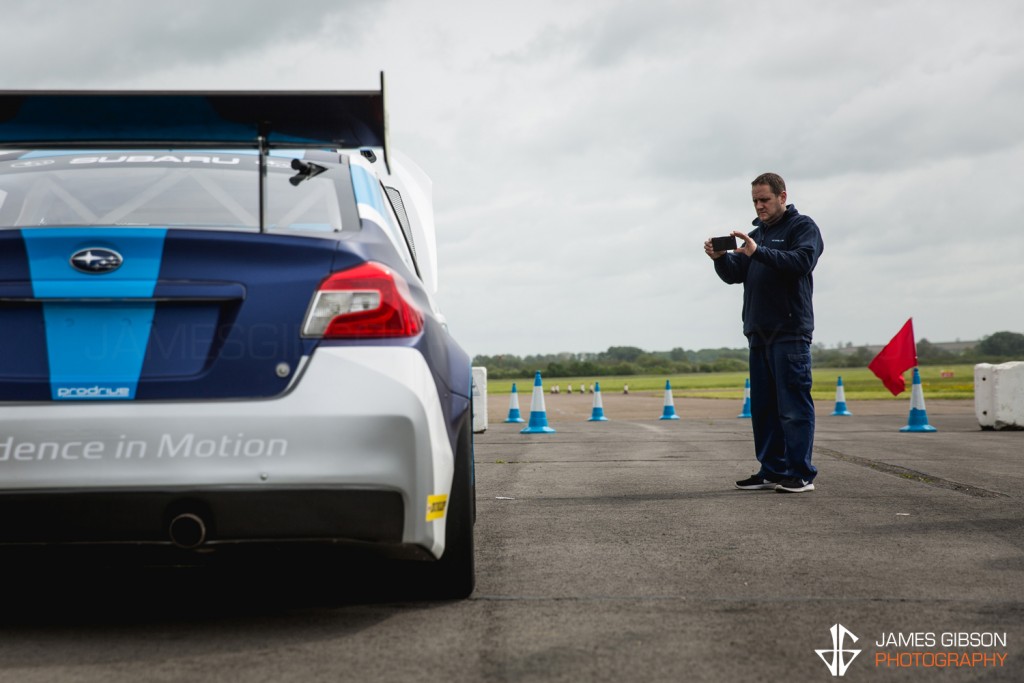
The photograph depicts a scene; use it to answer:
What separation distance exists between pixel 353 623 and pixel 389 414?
30.8 inches

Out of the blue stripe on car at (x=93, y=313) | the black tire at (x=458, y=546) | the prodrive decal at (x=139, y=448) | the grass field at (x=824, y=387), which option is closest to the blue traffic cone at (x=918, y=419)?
the grass field at (x=824, y=387)

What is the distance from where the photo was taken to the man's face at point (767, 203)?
7.02m

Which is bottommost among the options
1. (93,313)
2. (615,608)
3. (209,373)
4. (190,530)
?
(615,608)

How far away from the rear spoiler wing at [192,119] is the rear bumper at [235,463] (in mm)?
736

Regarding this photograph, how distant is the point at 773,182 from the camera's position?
7.01 meters

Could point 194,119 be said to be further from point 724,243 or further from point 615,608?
point 724,243

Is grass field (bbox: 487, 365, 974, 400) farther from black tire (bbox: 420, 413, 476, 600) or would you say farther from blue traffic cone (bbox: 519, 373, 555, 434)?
black tire (bbox: 420, 413, 476, 600)

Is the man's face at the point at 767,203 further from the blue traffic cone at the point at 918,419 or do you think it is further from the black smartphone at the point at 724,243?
the blue traffic cone at the point at 918,419

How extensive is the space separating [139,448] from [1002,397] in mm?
13083

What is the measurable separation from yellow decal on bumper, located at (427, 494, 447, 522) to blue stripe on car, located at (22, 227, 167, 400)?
88cm

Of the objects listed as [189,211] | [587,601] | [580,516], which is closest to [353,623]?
[587,601]

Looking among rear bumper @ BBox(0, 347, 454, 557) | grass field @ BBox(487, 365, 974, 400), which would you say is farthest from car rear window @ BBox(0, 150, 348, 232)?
grass field @ BBox(487, 365, 974, 400)

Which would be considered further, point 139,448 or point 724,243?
point 724,243

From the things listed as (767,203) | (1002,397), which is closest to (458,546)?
(767,203)
